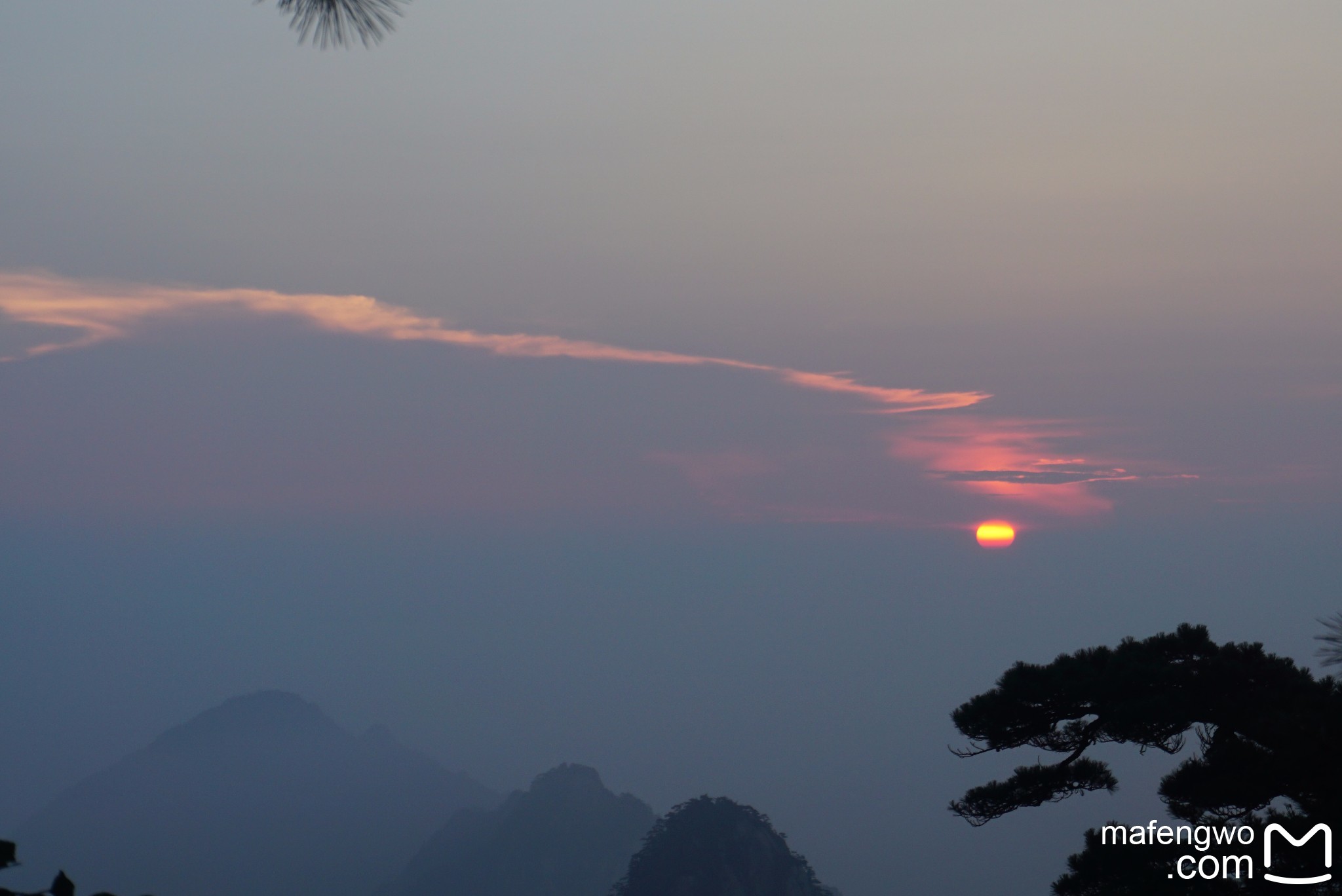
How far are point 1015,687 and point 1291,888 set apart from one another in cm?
607

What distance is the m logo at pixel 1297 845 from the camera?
54.8ft

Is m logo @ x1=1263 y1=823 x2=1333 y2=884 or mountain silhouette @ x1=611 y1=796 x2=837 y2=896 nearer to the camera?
m logo @ x1=1263 y1=823 x2=1333 y2=884

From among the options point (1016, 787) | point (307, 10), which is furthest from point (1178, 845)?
point (307, 10)

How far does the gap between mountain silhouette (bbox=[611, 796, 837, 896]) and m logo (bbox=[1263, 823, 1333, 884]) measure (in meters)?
175

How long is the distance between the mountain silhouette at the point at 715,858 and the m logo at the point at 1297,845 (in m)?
175

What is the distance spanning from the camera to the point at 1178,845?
2008 cm

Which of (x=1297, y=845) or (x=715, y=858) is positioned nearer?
(x=1297, y=845)

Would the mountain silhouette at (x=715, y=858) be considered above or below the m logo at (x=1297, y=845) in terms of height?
above

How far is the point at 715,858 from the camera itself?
606 ft

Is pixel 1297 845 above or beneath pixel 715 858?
beneath

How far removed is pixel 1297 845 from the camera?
17297mm

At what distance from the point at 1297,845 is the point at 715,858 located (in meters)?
181

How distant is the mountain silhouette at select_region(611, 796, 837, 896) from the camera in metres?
181

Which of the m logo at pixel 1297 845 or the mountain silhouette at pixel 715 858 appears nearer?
the m logo at pixel 1297 845
